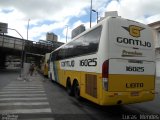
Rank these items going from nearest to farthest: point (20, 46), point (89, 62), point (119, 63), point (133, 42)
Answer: point (119, 63)
point (133, 42)
point (89, 62)
point (20, 46)

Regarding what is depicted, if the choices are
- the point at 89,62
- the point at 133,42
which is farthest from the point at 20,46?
the point at 133,42

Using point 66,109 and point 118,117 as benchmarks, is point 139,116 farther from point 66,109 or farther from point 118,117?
point 66,109

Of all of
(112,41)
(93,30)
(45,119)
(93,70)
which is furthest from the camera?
(93,30)

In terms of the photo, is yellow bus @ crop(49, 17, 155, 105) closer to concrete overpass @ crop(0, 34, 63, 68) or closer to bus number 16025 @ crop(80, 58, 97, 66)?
bus number 16025 @ crop(80, 58, 97, 66)

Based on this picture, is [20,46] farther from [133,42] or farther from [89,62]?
[133,42]

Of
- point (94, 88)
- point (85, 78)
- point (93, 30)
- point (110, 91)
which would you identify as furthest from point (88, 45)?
point (110, 91)

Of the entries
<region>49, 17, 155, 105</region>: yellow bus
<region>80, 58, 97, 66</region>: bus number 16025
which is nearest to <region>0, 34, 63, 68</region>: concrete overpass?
<region>80, 58, 97, 66</region>: bus number 16025

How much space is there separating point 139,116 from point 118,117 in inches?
29.6

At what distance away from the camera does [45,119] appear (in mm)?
8219

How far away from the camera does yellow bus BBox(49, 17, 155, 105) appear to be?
8672mm

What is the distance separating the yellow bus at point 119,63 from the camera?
8.67m

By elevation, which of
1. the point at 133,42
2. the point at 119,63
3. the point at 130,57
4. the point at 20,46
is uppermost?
the point at 20,46

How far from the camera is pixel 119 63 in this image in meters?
8.86

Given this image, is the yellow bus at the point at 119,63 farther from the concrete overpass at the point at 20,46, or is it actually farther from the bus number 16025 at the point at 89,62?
the concrete overpass at the point at 20,46
